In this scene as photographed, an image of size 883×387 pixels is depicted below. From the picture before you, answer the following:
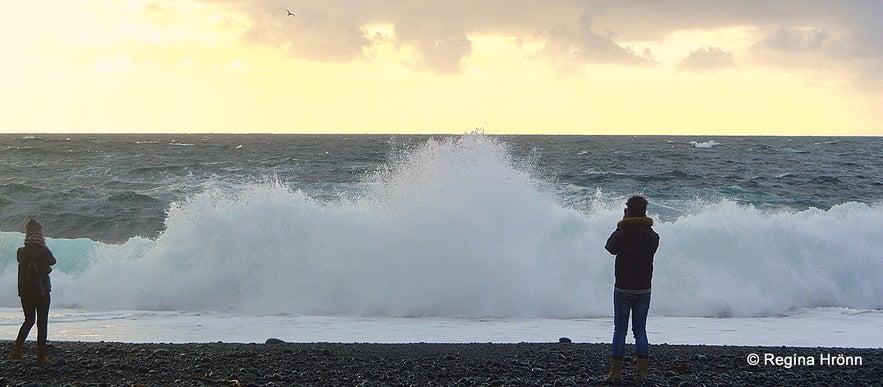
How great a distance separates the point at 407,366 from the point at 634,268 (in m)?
2.38

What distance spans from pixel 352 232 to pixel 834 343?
7.85 metres

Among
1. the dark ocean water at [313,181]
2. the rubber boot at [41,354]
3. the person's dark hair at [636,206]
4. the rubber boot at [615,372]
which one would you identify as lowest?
the rubber boot at [41,354]

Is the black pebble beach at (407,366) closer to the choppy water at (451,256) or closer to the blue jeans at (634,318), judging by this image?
the blue jeans at (634,318)

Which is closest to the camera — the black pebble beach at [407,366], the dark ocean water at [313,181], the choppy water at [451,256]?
the black pebble beach at [407,366]

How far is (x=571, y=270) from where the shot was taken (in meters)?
13.0

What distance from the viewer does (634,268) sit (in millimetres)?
6137

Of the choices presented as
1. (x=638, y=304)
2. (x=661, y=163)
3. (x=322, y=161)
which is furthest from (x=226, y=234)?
(x=661, y=163)

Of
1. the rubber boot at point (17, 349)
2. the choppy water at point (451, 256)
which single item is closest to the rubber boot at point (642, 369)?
the choppy water at point (451, 256)

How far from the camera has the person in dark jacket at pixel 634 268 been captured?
6.11 m

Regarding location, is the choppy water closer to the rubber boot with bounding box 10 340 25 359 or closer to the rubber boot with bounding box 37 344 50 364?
the rubber boot with bounding box 10 340 25 359

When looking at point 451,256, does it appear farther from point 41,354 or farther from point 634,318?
point 41,354

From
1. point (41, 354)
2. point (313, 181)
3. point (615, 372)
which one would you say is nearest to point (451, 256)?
point (615, 372)

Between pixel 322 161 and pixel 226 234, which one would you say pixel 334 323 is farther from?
pixel 322 161

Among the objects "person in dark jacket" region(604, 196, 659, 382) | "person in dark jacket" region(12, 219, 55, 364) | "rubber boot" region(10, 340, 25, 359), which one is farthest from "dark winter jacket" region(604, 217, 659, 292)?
"rubber boot" region(10, 340, 25, 359)
